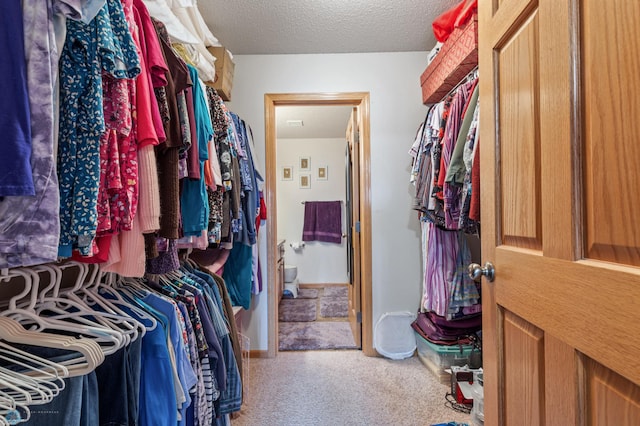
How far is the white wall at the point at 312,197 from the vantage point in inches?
194

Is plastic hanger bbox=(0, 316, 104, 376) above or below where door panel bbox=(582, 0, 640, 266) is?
below

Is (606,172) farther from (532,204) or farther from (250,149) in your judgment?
(250,149)

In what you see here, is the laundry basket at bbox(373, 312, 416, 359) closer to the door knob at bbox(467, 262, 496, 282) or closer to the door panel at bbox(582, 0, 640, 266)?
the door knob at bbox(467, 262, 496, 282)

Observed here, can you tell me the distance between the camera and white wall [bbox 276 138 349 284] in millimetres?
4918

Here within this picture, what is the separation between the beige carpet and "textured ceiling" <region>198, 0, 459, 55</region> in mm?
2309

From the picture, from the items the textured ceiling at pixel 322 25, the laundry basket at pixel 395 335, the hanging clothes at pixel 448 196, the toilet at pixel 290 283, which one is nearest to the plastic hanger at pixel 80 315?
the hanging clothes at pixel 448 196

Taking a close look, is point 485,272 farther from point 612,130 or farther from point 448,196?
point 448,196

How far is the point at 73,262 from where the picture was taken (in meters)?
0.89

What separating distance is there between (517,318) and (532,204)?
12.2 inches

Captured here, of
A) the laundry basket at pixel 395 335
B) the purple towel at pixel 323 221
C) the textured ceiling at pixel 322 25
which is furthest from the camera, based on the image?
the purple towel at pixel 323 221

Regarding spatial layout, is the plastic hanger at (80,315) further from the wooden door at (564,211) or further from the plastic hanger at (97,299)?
the wooden door at (564,211)

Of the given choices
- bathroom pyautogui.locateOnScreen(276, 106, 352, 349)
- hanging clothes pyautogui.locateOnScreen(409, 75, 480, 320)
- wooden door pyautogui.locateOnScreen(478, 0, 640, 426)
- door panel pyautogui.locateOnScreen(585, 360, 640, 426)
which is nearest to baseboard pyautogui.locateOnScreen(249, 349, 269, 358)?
hanging clothes pyautogui.locateOnScreen(409, 75, 480, 320)

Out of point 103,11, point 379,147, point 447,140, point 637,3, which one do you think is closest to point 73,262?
point 103,11

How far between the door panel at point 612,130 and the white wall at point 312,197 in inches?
169
